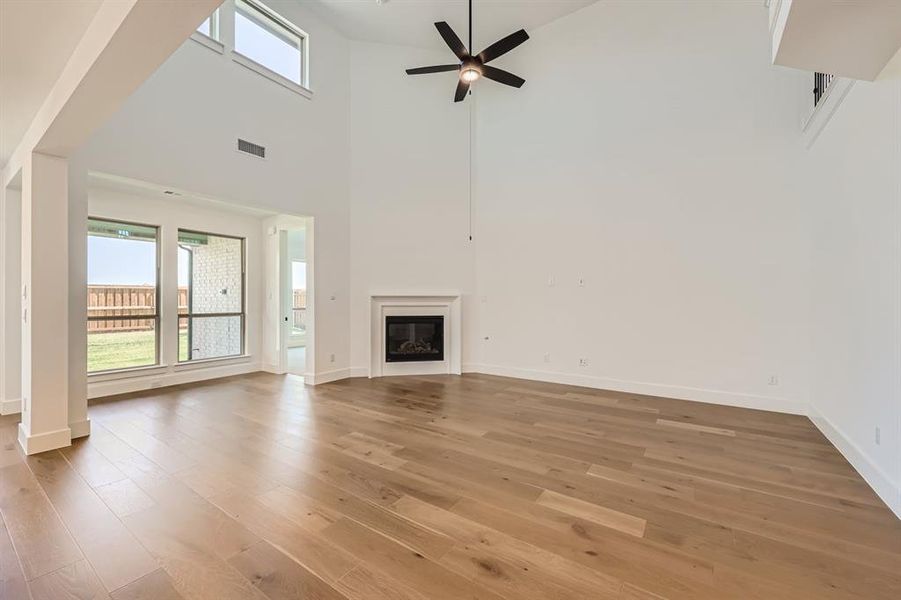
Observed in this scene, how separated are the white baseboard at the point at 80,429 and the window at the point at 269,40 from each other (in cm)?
450

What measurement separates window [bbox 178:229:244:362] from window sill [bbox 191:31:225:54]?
2621mm

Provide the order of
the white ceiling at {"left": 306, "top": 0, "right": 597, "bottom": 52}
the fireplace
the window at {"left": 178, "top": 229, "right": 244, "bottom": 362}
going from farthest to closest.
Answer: the fireplace, the window at {"left": 178, "top": 229, "right": 244, "bottom": 362}, the white ceiling at {"left": 306, "top": 0, "right": 597, "bottom": 52}

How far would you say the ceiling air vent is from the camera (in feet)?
15.0

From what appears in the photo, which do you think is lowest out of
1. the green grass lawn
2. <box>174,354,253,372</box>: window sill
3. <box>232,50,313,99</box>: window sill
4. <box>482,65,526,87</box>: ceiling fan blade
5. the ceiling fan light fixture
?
<box>174,354,253,372</box>: window sill

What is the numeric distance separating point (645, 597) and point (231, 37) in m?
6.43

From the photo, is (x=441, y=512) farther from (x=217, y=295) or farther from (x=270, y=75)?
(x=217, y=295)

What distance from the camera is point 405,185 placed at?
238 inches

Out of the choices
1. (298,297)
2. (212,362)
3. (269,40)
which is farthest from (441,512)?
(298,297)

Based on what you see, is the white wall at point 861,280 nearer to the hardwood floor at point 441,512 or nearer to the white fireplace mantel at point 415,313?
the hardwood floor at point 441,512

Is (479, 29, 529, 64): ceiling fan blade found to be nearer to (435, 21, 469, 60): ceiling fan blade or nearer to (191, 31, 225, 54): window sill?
(435, 21, 469, 60): ceiling fan blade

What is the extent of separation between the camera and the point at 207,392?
16.2 ft

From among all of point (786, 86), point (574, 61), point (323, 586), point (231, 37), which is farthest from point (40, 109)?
point (786, 86)

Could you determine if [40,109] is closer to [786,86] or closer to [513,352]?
[513,352]

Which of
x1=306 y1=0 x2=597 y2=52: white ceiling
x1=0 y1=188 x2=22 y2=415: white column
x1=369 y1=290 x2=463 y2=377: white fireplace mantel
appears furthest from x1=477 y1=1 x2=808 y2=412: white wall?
x1=0 y1=188 x2=22 y2=415: white column
